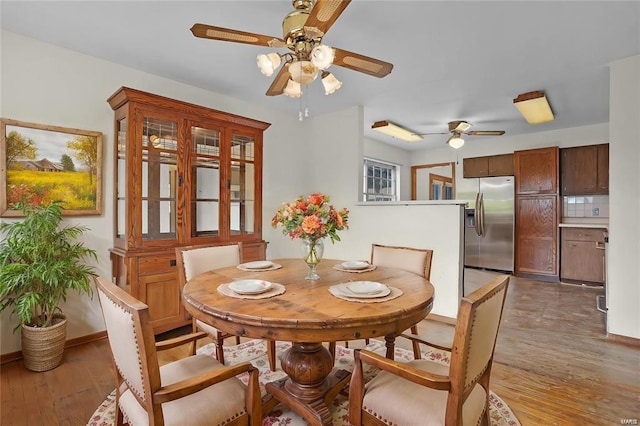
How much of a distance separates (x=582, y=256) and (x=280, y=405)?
16.7 feet

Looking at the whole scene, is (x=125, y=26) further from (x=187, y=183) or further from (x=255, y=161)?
(x=255, y=161)

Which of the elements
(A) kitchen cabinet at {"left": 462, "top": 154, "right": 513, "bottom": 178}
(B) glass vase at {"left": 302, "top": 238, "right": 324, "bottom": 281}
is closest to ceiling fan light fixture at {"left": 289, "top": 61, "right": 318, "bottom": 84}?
(B) glass vase at {"left": 302, "top": 238, "right": 324, "bottom": 281}

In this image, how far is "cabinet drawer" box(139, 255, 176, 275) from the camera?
259cm

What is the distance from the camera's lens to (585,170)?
193 inches

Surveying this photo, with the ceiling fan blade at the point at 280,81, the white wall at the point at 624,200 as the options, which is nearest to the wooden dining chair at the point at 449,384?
the ceiling fan blade at the point at 280,81

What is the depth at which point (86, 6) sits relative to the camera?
80.8 inches

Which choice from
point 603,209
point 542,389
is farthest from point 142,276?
point 603,209

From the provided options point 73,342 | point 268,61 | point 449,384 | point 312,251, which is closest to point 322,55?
point 268,61

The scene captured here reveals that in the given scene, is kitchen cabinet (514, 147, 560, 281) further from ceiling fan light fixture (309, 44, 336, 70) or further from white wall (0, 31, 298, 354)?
white wall (0, 31, 298, 354)

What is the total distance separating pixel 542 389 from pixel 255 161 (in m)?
3.08

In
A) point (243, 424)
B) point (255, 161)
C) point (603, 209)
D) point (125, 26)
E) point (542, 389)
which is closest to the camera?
point (243, 424)

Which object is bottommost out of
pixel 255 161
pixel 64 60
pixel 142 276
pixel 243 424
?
pixel 243 424

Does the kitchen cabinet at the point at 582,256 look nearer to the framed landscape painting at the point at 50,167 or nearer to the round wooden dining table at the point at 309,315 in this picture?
the round wooden dining table at the point at 309,315

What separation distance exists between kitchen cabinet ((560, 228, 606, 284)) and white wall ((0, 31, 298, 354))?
567 cm
